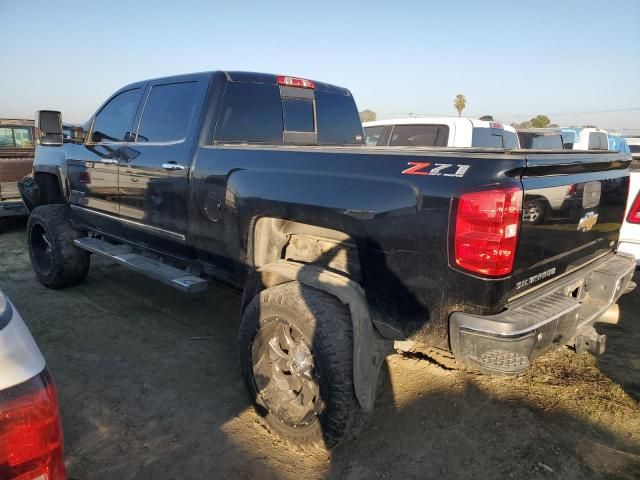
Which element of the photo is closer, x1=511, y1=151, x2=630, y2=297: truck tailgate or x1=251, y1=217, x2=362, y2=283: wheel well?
x1=511, y1=151, x2=630, y2=297: truck tailgate

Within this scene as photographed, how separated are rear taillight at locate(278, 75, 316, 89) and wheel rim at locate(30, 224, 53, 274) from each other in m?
3.27

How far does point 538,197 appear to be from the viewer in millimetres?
2092

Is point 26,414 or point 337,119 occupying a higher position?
point 337,119

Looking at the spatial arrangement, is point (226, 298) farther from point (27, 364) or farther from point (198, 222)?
point (27, 364)

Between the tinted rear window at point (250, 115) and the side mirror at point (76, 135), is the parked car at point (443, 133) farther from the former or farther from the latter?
the side mirror at point (76, 135)

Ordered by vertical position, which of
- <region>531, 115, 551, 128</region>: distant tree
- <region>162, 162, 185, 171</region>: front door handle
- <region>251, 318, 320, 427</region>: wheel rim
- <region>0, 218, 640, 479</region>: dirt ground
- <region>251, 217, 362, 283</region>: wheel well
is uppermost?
<region>531, 115, 551, 128</region>: distant tree

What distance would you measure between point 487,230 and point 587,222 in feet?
3.41

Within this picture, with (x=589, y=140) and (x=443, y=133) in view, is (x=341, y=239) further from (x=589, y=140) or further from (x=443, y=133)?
(x=589, y=140)

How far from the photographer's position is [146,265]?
3.76 m

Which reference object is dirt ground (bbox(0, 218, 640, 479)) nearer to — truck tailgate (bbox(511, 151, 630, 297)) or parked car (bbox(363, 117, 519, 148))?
truck tailgate (bbox(511, 151, 630, 297))

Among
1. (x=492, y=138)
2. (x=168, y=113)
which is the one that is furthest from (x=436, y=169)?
(x=492, y=138)

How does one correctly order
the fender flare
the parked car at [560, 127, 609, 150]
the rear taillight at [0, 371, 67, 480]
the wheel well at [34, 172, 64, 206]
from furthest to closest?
the parked car at [560, 127, 609, 150] → the wheel well at [34, 172, 64, 206] → the fender flare → the rear taillight at [0, 371, 67, 480]

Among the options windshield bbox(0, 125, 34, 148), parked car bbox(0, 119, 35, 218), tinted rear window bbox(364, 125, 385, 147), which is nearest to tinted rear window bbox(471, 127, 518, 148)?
tinted rear window bbox(364, 125, 385, 147)

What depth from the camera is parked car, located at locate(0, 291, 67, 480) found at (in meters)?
1.11
